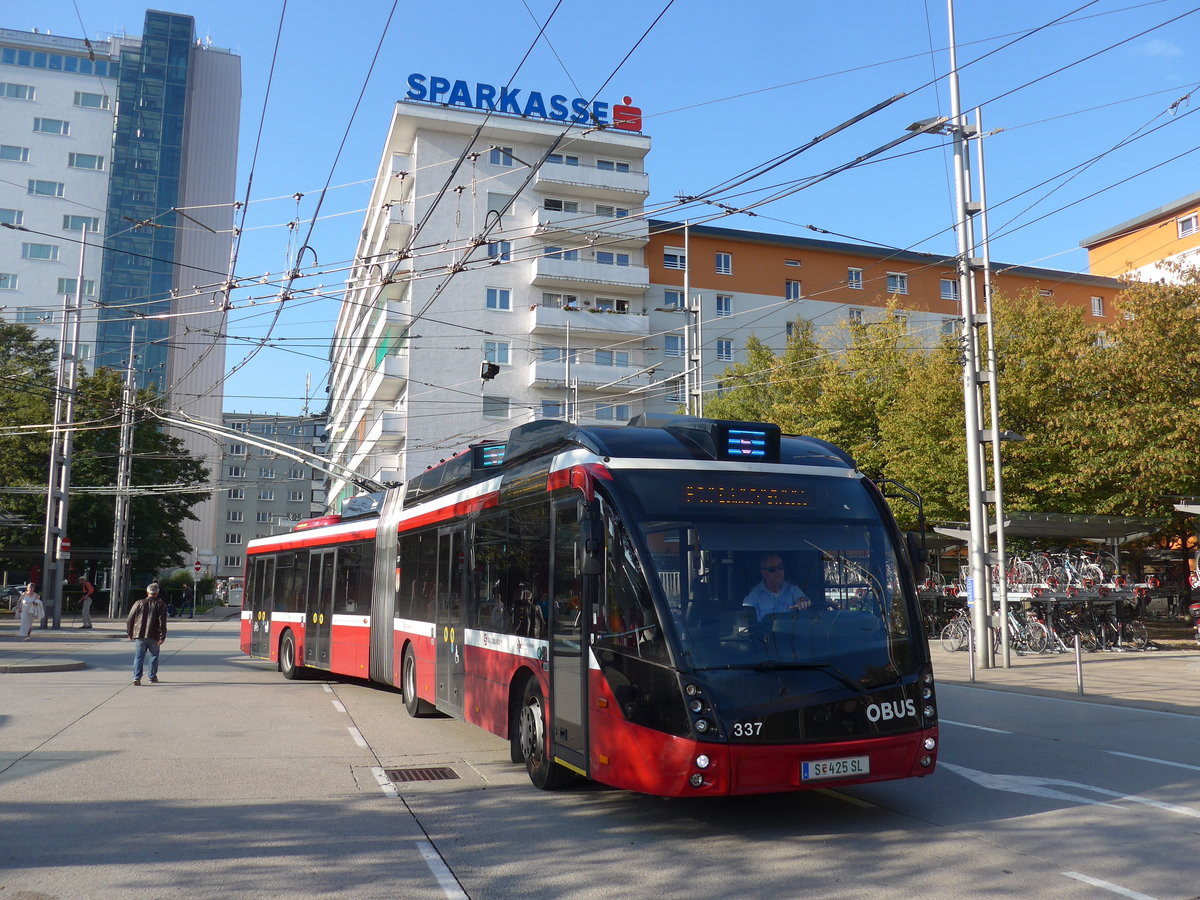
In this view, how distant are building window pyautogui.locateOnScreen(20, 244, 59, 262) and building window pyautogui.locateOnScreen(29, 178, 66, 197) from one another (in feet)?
13.4

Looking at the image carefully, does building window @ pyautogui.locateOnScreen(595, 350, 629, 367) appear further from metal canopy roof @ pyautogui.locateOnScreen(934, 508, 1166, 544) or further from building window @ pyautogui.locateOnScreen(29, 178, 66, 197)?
building window @ pyautogui.locateOnScreen(29, 178, 66, 197)

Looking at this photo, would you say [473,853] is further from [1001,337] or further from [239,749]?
[1001,337]

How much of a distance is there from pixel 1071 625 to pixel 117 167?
10027 centimetres

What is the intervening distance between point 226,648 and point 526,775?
24825 mm

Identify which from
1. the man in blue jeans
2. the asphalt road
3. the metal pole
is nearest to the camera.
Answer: the asphalt road

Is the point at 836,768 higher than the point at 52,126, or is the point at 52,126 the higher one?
the point at 52,126

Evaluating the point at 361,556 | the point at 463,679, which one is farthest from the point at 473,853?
the point at 361,556

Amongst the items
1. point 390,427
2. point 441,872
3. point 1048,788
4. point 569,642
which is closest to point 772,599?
point 569,642

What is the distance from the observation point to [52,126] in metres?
84.5

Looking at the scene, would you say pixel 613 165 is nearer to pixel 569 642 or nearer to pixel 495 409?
pixel 495 409

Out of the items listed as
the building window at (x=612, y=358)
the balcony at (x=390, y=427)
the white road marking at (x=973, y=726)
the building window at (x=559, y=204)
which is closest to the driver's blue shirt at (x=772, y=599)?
the white road marking at (x=973, y=726)

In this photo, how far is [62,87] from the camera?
85.2 metres

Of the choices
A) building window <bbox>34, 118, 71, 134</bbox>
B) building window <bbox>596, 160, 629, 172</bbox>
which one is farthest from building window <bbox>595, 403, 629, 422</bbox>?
building window <bbox>34, 118, 71, 134</bbox>

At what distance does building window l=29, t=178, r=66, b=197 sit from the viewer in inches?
3246
